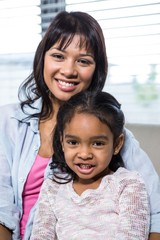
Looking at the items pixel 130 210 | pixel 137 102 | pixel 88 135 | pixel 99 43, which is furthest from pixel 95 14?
pixel 130 210

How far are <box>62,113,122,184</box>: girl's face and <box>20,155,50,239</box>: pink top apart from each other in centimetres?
23

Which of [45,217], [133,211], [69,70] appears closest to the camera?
[133,211]

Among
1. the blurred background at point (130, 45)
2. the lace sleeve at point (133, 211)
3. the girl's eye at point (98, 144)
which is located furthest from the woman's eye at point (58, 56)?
the blurred background at point (130, 45)

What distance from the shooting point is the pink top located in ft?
4.44

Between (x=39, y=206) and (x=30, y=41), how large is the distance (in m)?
1.60

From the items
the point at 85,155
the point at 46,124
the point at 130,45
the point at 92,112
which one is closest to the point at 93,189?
the point at 85,155

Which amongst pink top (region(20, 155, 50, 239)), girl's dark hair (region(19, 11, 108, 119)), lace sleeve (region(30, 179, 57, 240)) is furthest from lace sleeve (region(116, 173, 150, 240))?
girl's dark hair (region(19, 11, 108, 119))

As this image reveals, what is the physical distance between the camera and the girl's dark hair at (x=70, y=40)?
1.32 m

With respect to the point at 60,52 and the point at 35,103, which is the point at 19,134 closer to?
the point at 35,103

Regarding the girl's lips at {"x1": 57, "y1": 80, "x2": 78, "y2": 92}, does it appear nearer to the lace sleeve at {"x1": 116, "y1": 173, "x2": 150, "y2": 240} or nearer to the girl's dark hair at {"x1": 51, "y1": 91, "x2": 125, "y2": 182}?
the girl's dark hair at {"x1": 51, "y1": 91, "x2": 125, "y2": 182}

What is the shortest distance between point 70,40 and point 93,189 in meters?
0.53

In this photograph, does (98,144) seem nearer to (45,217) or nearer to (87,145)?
(87,145)

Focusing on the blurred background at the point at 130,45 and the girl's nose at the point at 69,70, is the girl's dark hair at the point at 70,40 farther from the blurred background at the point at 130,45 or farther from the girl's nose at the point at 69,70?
the blurred background at the point at 130,45

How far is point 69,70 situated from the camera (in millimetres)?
1294
